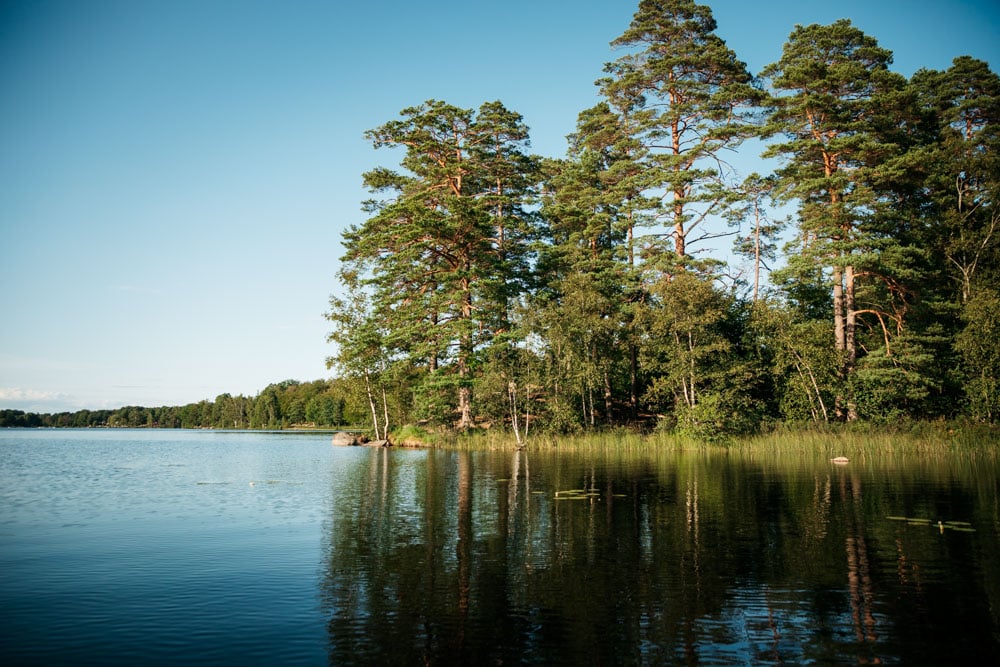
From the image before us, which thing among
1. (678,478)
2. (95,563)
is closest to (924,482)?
(678,478)

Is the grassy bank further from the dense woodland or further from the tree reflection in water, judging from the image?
the tree reflection in water

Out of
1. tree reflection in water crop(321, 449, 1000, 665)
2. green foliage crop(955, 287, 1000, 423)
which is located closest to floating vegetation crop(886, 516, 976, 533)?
tree reflection in water crop(321, 449, 1000, 665)

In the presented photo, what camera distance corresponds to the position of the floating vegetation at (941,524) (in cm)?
1248

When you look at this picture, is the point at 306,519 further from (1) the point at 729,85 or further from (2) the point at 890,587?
(1) the point at 729,85

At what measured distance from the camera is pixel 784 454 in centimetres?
3178

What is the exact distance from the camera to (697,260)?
4219 centimetres

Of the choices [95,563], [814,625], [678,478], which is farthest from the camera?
[678,478]

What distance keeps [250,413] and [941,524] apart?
150 m

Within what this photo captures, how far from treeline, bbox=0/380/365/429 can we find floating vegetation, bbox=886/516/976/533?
89564mm

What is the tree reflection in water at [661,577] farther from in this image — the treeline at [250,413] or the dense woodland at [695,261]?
the treeline at [250,413]

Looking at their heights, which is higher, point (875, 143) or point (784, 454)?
point (875, 143)

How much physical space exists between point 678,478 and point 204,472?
20.2 m

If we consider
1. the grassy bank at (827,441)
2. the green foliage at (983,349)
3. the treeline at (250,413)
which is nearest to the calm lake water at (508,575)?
the grassy bank at (827,441)

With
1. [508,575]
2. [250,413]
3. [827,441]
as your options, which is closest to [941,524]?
[508,575]
